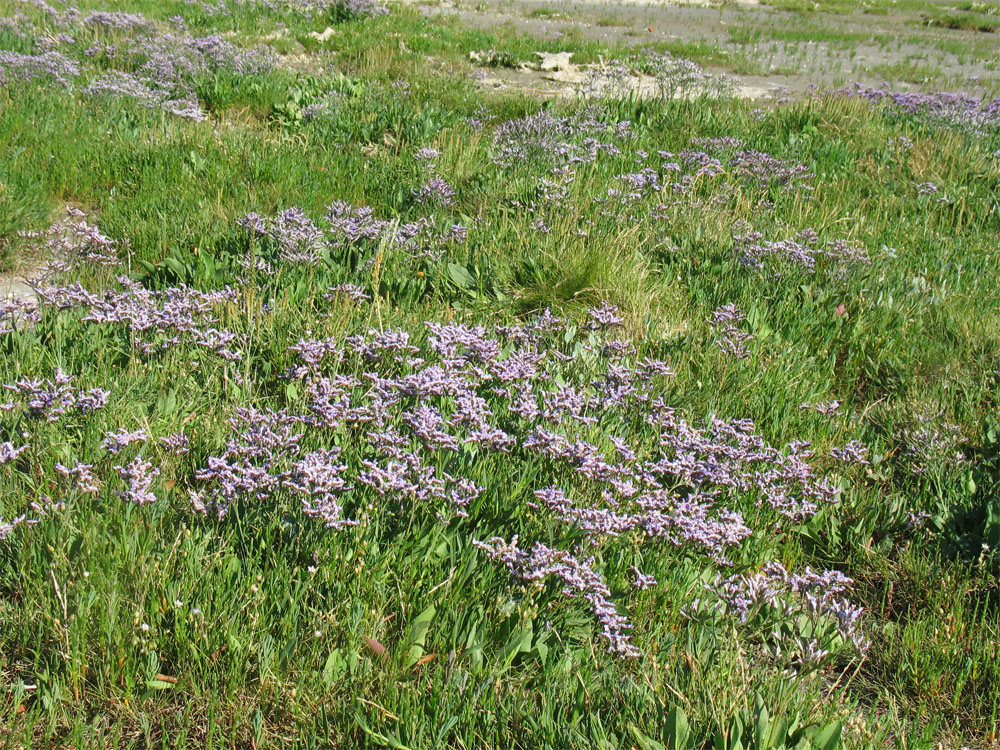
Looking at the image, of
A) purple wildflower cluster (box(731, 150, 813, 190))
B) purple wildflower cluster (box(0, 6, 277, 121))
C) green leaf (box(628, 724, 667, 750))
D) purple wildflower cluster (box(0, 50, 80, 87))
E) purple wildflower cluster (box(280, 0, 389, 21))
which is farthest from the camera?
purple wildflower cluster (box(280, 0, 389, 21))

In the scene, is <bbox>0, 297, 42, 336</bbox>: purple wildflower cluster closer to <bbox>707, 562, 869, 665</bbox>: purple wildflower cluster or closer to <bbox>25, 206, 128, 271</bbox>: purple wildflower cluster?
<bbox>25, 206, 128, 271</bbox>: purple wildflower cluster

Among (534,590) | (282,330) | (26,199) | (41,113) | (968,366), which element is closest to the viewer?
(534,590)

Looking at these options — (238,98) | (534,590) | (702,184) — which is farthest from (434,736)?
(238,98)

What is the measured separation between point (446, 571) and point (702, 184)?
489 centimetres

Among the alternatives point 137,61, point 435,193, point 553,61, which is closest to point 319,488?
point 435,193

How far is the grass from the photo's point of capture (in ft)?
7.09

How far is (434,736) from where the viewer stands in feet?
6.80

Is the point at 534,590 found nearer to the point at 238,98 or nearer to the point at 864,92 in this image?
the point at 238,98

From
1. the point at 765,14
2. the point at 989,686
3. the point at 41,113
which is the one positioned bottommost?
the point at 989,686

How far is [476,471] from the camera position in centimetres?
292

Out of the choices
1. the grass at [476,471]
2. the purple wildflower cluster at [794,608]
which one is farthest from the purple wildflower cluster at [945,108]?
the purple wildflower cluster at [794,608]

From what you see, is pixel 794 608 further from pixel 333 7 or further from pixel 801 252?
pixel 333 7

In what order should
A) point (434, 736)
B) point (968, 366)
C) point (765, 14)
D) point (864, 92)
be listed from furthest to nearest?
point (765, 14) → point (864, 92) → point (968, 366) → point (434, 736)

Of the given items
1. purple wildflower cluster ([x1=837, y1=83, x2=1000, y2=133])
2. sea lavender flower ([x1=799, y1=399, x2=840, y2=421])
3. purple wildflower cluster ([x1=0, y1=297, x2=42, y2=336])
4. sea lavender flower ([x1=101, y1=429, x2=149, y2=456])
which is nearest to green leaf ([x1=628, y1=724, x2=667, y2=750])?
sea lavender flower ([x1=101, y1=429, x2=149, y2=456])
